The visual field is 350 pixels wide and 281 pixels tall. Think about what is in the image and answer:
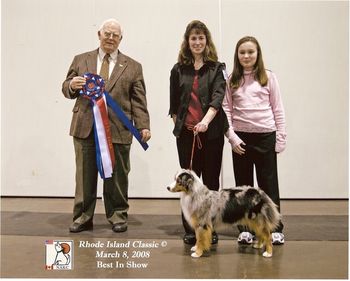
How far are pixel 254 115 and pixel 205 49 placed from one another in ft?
1.72

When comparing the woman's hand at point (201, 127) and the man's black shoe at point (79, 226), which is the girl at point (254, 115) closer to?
the woman's hand at point (201, 127)

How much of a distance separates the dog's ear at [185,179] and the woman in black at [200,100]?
0.29 m

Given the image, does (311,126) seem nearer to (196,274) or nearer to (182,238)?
(182,238)

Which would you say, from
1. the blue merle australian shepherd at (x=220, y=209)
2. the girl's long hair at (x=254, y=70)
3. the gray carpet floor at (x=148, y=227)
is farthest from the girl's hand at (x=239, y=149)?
the gray carpet floor at (x=148, y=227)

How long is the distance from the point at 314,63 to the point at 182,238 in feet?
7.76

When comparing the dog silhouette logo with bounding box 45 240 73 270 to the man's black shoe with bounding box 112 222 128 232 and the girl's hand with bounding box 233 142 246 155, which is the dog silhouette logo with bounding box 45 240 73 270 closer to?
the man's black shoe with bounding box 112 222 128 232


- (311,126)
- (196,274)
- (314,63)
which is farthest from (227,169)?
(196,274)

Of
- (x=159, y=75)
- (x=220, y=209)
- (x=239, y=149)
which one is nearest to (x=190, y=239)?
(x=220, y=209)

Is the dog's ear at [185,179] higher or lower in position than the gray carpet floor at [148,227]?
higher

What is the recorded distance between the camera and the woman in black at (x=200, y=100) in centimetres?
268

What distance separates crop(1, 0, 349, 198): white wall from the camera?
4188mm

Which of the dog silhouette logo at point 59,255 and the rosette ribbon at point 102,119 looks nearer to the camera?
the dog silhouette logo at point 59,255

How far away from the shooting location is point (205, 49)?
2.71 metres

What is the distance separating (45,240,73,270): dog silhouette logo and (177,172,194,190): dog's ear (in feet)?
2.34
